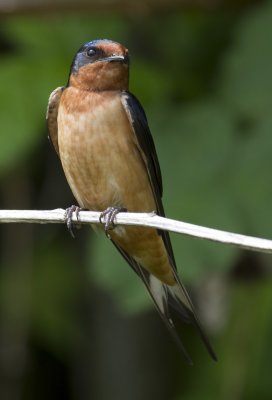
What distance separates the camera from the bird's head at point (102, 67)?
3.73m

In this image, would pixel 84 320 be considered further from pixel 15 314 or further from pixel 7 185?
pixel 7 185

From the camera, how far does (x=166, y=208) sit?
166 inches

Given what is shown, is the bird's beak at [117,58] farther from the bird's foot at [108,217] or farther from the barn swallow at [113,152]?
the bird's foot at [108,217]

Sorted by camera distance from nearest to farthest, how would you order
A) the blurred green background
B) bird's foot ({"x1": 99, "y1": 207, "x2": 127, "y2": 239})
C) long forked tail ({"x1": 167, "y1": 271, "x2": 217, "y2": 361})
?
1. bird's foot ({"x1": 99, "y1": 207, "x2": 127, "y2": 239})
2. long forked tail ({"x1": 167, "y1": 271, "x2": 217, "y2": 361})
3. the blurred green background

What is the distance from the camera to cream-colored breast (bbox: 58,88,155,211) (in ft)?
11.9

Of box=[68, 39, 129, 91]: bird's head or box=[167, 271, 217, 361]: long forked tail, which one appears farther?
box=[68, 39, 129, 91]: bird's head

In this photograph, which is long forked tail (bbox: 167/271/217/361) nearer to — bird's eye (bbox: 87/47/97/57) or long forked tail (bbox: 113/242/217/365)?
long forked tail (bbox: 113/242/217/365)

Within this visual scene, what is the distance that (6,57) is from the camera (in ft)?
15.6

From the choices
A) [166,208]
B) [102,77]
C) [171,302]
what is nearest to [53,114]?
[102,77]

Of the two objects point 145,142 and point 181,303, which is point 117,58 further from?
point 181,303

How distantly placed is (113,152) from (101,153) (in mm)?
45

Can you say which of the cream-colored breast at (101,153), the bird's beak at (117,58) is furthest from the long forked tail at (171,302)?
the bird's beak at (117,58)

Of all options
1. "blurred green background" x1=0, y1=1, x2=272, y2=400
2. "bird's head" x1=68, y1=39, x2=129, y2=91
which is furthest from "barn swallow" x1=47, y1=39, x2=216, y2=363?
"blurred green background" x1=0, y1=1, x2=272, y2=400

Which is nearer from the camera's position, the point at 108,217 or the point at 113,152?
the point at 108,217
